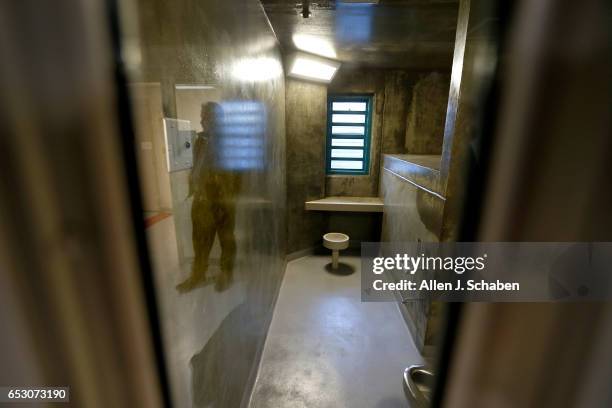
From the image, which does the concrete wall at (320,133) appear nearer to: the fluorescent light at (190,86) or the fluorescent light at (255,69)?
the fluorescent light at (255,69)

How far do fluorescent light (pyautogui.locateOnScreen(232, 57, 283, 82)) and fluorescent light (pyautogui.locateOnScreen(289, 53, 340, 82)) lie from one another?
0.65 m

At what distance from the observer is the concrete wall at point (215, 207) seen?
2.16 ft

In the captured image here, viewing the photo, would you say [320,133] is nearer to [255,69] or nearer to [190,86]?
[255,69]

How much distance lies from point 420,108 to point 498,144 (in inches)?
155

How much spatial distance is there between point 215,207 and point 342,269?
2721 mm

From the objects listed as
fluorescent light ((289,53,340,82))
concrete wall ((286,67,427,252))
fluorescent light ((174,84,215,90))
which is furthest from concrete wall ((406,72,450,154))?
fluorescent light ((174,84,215,90))

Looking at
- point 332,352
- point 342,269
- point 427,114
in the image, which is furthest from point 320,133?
point 332,352

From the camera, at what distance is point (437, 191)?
175cm

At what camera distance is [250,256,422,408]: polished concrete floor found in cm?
164

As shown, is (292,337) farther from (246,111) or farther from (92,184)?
(92,184)

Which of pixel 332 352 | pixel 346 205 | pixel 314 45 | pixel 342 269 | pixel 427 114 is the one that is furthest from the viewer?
pixel 427 114

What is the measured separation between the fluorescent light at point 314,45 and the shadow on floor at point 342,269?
9.24 ft

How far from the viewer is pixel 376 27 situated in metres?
2.32

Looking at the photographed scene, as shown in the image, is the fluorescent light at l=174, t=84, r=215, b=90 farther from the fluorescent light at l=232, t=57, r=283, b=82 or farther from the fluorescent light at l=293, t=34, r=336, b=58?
the fluorescent light at l=293, t=34, r=336, b=58
